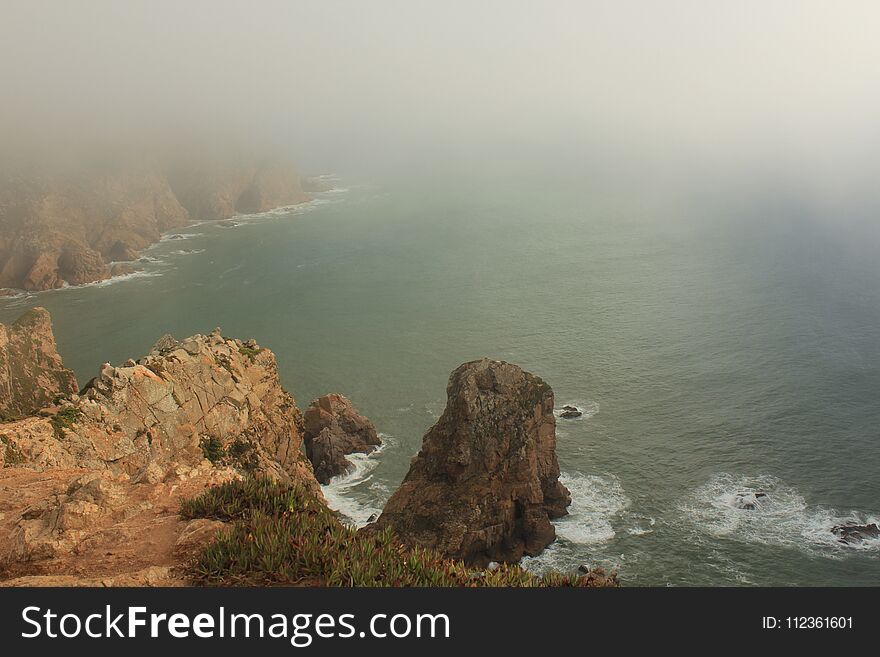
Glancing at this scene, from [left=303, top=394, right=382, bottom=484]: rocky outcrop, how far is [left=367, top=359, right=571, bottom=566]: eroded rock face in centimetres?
1304

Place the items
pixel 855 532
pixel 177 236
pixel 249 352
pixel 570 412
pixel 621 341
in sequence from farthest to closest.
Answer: pixel 177 236 → pixel 621 341 → pixel 570 412 → pixel 855 532 → pixel 249 352

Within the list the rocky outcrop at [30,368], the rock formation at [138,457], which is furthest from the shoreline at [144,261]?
the rock formation at [138,457]

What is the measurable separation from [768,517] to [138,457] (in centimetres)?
4346

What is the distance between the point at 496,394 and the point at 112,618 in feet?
127

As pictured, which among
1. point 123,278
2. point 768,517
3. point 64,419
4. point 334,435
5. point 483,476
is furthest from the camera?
point 123,278

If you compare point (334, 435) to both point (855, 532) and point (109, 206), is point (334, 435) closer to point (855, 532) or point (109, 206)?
point (855, 532)

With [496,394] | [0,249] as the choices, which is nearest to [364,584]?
[496,394]

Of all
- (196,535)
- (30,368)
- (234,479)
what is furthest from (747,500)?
(30,368)

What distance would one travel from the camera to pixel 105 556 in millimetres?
12992

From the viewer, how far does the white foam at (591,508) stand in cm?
4856

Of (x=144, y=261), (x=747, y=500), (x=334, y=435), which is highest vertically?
(x=144, y=261)

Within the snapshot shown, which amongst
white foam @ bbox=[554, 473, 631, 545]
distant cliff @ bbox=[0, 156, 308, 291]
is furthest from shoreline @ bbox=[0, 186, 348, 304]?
white foam @ bbox=[554, 473, 631, 545]

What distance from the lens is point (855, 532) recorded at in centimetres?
4759

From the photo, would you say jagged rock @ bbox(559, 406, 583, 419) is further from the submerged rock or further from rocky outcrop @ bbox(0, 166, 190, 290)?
rocky outcrop @ bbox(0, 166, 190, 290)
